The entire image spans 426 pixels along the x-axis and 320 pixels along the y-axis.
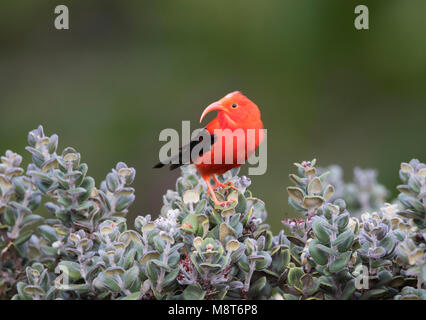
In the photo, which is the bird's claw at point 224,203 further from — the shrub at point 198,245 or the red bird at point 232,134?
the red bird at point 232,134

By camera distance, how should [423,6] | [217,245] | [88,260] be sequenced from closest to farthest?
[217,245] → [88,260] → [423,6]

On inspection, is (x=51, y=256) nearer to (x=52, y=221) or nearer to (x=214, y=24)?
(x=52, y=221)

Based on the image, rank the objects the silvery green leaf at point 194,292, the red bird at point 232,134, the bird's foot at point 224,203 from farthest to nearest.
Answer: the red bird at point 232,134 → the bird's foot at point 224,203 → the silvery green leaf at point 194,292

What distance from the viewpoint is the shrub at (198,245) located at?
1.20m

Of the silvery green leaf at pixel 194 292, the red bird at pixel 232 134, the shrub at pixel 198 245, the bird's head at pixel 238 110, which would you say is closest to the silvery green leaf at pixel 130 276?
the shrub at pixel 198 245

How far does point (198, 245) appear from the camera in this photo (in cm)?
120

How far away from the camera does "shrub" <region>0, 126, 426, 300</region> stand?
120cm

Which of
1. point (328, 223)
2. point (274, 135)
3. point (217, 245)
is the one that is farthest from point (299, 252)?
point (274, 135)

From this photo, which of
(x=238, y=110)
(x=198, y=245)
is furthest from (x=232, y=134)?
(x=198, y=245)

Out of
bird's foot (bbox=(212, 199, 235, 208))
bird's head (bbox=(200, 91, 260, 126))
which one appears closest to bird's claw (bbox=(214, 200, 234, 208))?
bird's foot (bbox=(212, 199, 235, 208))

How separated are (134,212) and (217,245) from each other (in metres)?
3.38

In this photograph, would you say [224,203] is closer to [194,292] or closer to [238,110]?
[194,292]

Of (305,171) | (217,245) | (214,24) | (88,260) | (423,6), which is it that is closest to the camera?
(217,245)

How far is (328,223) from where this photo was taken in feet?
3.99
